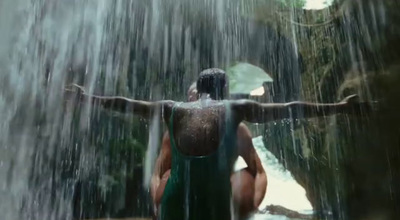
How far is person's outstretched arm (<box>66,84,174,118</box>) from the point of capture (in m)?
3.53

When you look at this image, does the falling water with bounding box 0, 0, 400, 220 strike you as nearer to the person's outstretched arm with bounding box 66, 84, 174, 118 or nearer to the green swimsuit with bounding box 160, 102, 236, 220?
the person's outstretched arm with bounding box 66, 84, 174, 118

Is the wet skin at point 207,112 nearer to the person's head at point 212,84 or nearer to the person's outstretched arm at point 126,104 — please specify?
the person's outstretched arm at point 126,104

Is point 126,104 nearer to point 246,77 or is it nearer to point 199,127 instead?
point 199,127

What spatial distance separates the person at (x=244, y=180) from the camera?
3.42 metres

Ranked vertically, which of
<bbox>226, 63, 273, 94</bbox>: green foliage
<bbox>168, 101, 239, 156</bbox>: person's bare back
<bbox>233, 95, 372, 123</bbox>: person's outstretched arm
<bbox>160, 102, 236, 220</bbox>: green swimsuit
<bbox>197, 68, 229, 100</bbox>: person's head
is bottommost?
<bbox>160, 102, 236, 220</bbox>: green swimsuit

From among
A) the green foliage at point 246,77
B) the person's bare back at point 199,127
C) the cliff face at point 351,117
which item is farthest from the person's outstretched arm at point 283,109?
the green foliage at point 246,77

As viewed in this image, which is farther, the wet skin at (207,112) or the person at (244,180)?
the person at (244,180)

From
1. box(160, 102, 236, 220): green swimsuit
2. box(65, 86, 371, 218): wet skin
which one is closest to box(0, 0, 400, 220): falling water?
box(65, 86, 371, 218): wet skin

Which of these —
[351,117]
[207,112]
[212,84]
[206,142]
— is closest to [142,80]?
[351,117]

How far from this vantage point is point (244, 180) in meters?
3.48

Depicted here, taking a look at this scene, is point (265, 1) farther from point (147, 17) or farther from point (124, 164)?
point (124, 164)

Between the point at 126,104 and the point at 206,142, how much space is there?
2.71 ft

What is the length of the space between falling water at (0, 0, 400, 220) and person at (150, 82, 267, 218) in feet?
3.42

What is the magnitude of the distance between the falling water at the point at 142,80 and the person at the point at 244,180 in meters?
1.04
